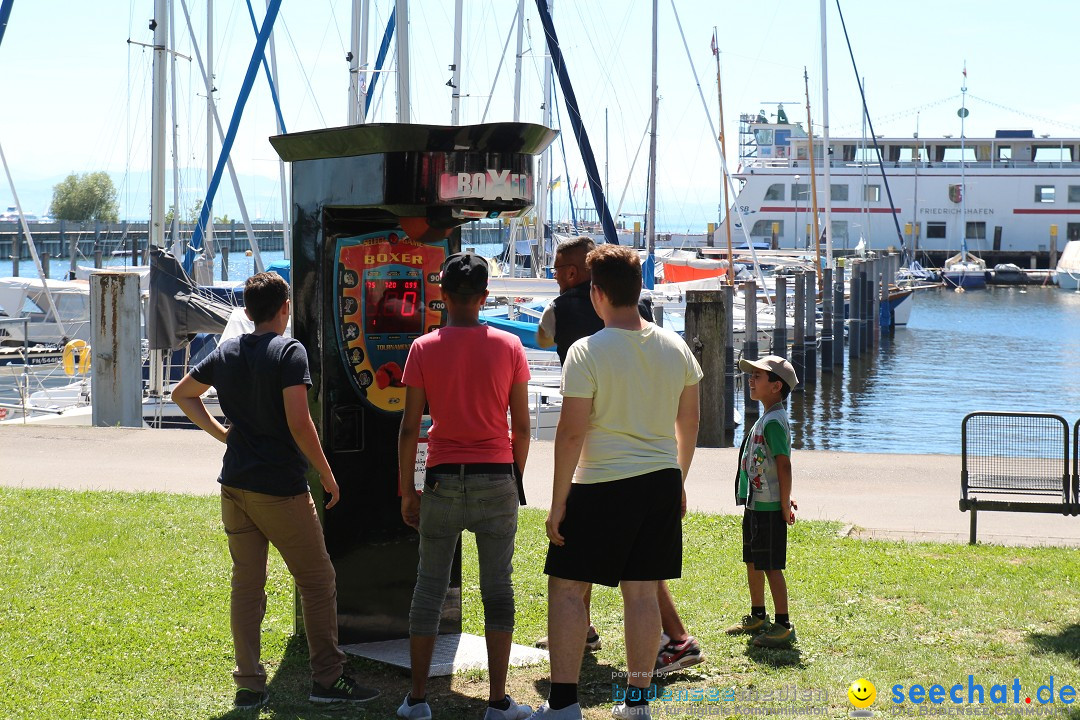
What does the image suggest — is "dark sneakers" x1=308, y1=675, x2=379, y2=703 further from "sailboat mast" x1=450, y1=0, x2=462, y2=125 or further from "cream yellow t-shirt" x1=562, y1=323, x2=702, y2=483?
"sailboat mast" x1=450, y1=0, x2=462, y2=125

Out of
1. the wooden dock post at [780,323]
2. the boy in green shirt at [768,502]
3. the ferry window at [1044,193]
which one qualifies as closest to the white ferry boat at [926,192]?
the ferry window at [1044,193]

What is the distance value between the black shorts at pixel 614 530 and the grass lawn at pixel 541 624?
2.14ft

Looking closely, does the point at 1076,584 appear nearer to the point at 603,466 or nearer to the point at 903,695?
the point at 903,695

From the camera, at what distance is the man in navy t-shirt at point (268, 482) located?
4.63m

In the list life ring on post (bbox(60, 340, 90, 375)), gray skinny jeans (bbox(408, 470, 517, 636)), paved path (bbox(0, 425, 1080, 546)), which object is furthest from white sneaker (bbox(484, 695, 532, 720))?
life ring on post (bbox(60, 340, 90, 375))

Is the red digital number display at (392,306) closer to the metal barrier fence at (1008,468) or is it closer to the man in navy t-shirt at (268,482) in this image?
the man in navy t-shirt at (268,482)

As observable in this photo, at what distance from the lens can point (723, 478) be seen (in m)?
10.0

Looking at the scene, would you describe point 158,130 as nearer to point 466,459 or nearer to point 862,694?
point 466,459

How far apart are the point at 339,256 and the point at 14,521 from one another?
410 cm

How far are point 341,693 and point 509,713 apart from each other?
755mm

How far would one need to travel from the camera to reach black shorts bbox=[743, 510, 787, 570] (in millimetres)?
5500

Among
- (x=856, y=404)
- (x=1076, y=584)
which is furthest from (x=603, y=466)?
(x=856, y=404)

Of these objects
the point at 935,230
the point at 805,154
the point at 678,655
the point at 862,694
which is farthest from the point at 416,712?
the point at 935,230

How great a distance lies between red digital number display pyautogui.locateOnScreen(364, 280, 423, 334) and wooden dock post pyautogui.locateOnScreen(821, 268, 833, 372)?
29766mm
